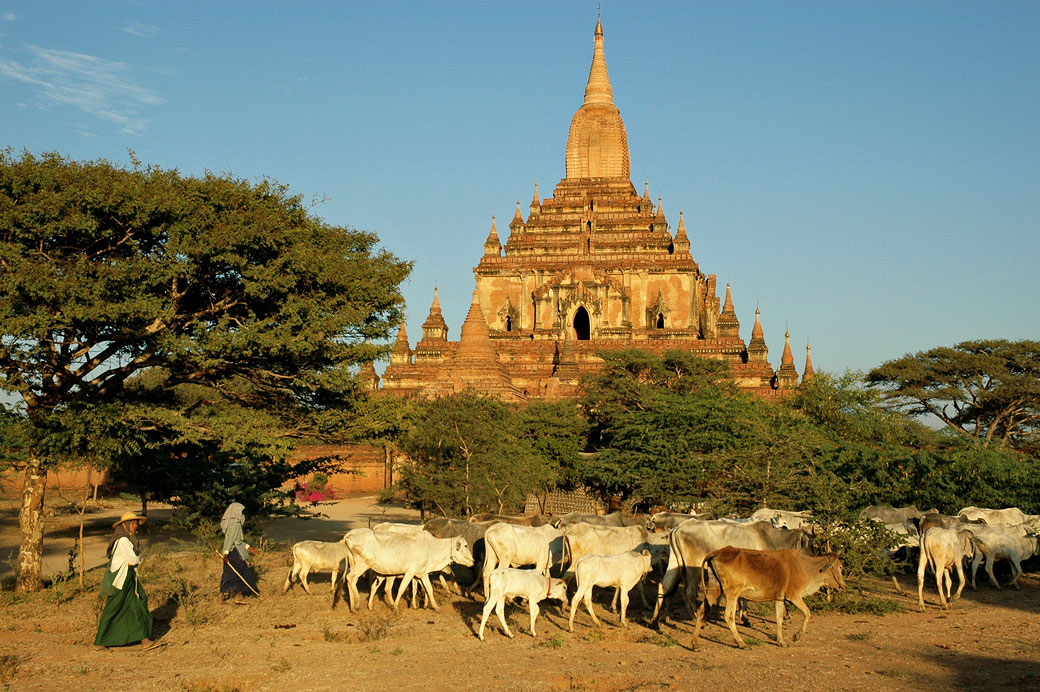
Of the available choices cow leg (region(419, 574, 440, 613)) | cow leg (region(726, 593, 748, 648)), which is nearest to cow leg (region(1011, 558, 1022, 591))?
cow leg (region(726, 593, 748, 648))

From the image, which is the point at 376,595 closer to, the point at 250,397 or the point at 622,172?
the point at 250,397

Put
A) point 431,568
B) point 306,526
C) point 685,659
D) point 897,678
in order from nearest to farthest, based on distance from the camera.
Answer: point 897,678 < point 685,659 < point 431,568 < point 306,526

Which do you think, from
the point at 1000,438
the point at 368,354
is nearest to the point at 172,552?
the point at 368,354

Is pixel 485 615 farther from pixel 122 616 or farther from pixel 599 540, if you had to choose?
pixel 122 616

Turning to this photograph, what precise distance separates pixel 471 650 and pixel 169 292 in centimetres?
783

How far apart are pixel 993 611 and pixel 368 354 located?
32.5 ft

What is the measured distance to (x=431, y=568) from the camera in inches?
513

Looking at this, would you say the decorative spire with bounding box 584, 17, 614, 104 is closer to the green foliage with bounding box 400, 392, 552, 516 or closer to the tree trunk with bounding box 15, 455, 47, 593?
the green foliage with bounding box 400, 392, 552, 516

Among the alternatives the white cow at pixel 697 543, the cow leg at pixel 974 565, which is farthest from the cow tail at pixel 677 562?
the cow leg at pixel 974 565

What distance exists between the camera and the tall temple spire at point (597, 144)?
163 feet

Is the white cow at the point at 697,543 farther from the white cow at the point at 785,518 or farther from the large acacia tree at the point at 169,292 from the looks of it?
the large acacia tree at the point at 169,292

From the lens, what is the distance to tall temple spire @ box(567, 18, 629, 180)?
163 feet

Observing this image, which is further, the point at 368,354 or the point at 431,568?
the point at 368,354

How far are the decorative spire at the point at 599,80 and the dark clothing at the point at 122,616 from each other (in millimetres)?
43543
